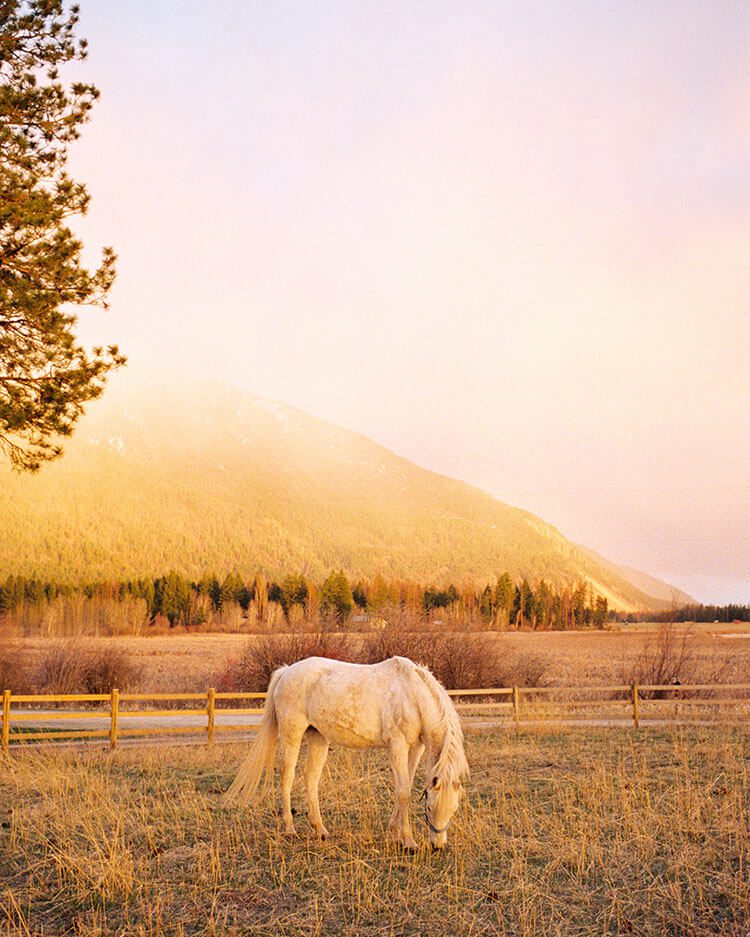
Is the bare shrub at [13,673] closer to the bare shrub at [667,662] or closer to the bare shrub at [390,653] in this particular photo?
the bare shrub at [390,653]

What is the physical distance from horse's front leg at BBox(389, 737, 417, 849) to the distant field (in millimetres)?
21606

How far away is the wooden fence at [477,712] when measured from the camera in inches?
717

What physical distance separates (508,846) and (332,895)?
209 centimetres

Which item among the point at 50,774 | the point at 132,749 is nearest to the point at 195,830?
the point at 50,774

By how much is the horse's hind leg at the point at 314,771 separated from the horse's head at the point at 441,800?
4.30ft

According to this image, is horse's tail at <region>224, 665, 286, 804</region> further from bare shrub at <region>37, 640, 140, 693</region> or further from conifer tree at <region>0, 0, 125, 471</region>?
bare shrub at <region>37, 640, 140, 693</region>

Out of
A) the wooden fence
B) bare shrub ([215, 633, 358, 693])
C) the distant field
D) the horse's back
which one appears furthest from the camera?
the distant field

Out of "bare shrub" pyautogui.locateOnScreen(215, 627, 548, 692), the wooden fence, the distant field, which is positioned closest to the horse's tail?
the wooden fence

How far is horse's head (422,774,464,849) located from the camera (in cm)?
774

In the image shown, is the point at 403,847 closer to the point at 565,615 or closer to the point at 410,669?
the point at 410,669

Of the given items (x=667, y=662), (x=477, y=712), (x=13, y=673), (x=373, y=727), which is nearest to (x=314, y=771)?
(x=373, y=727)

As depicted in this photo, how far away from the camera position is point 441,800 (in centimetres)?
776

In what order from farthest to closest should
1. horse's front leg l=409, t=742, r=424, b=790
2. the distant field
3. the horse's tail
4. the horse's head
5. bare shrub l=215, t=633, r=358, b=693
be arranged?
the distant field → bare shrub l=215, t=633, r=358, b=693 → the horse's tail → horse's front leg l=409, t=742, r=424, b=790 → the horse's head

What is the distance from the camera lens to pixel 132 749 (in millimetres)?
16406
